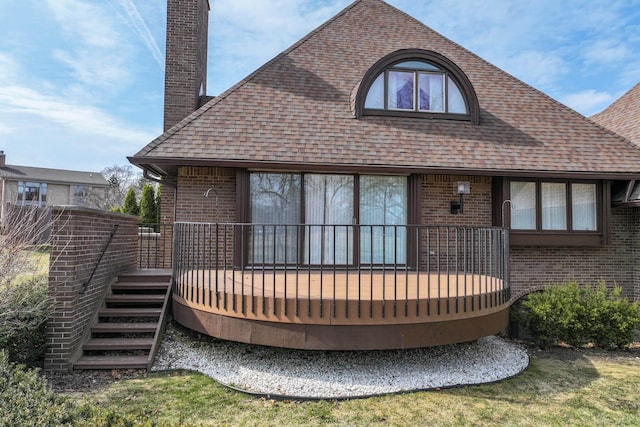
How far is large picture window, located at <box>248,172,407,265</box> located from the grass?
3.24 metres

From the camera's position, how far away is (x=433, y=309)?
16.4 ft

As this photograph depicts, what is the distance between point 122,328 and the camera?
554 centimetres

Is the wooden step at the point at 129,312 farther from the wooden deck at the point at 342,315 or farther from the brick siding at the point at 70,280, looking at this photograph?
the wooden deck at the point at 342,315

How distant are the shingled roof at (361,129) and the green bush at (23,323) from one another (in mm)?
2922

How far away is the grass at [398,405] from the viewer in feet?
12.8

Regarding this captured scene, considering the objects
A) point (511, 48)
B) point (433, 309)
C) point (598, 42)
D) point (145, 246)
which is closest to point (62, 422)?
point (433, 309)

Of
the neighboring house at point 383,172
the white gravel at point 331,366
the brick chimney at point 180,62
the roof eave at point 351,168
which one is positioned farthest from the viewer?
the brick chimney at point 180,62

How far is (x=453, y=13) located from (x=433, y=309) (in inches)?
383

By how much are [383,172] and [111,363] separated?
5479 mm

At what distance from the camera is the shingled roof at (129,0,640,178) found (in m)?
7.48

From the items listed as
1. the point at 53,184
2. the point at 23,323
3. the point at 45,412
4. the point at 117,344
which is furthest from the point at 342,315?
the point at 53,184

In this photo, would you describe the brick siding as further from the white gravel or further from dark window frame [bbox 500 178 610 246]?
dark window frame [bbox 500 178 610 246]

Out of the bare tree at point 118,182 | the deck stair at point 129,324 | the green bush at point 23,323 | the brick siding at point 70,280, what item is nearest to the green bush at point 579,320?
the deck stair at point 129,324

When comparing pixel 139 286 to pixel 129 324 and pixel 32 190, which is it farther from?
pixel 32 190
